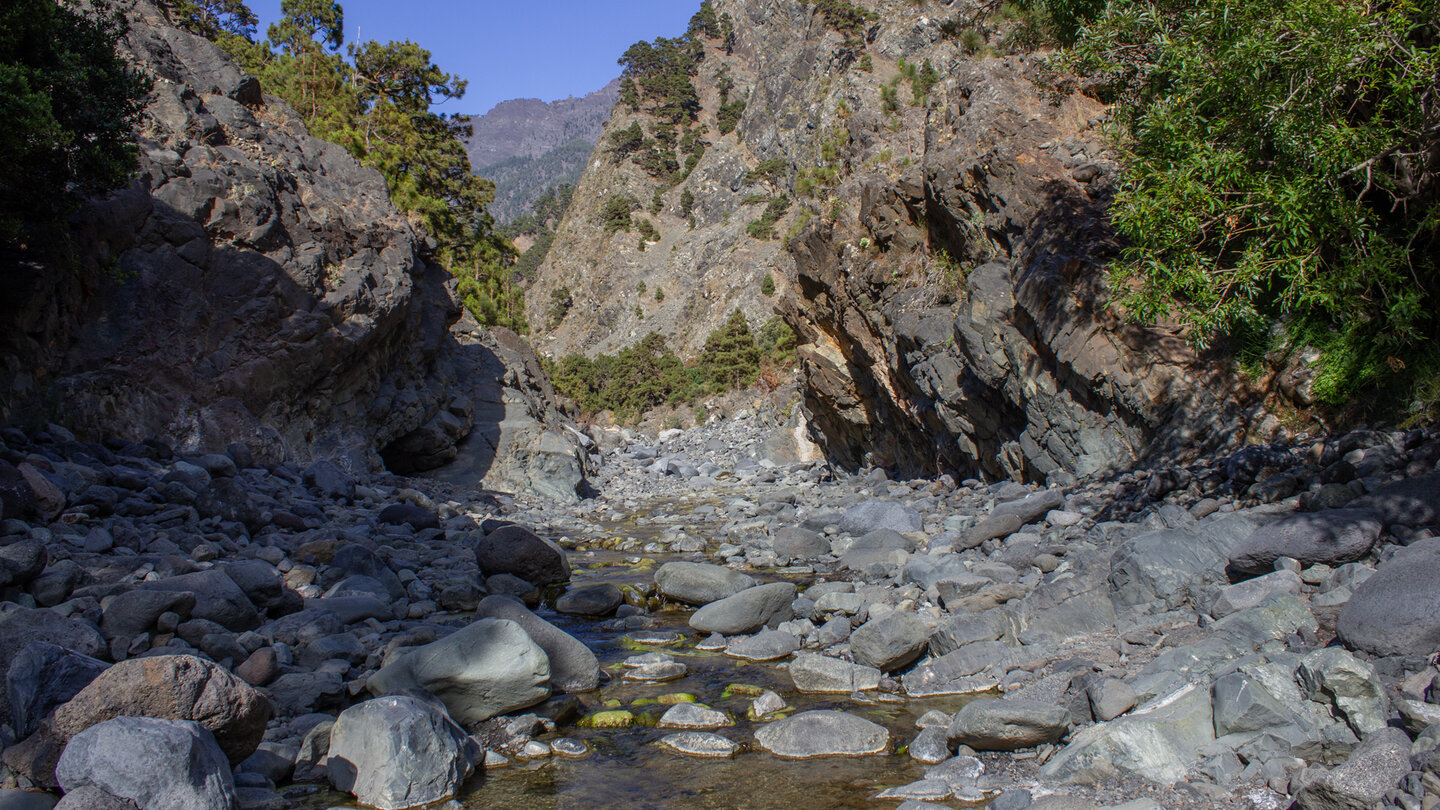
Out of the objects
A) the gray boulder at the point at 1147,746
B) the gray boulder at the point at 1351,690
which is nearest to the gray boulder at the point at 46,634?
the gray boulder at the point at 1147,746

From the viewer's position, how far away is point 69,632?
5.48m

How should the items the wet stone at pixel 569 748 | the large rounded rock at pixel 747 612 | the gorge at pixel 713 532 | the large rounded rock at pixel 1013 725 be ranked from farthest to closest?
the large rounded rock at pixel 747 612 → the wet stone at pixel 569 748 → the large rounded rock at pixel 1013 725 → the gorge at pixel 713 532

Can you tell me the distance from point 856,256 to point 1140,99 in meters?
8.75

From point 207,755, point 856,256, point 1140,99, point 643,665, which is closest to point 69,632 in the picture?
point 207,755

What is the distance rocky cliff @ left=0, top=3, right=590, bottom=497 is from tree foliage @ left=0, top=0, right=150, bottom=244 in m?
1.66

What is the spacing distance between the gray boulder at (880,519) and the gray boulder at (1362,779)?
28.6ft

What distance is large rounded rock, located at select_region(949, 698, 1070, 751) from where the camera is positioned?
518 cm

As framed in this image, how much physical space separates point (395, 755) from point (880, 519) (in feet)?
31.3

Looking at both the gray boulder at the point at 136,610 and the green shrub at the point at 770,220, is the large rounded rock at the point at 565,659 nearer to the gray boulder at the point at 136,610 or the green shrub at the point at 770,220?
the gray boulder at the point at 136,610

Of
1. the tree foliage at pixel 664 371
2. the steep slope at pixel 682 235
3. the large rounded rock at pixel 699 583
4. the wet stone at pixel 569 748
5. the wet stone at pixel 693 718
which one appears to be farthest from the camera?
the steep slope at pixel 682 235

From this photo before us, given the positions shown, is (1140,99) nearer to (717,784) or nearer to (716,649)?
(716,649)

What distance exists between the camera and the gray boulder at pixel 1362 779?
3520 millimetres

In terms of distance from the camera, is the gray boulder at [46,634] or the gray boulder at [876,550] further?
the gray boulder at [876,550]

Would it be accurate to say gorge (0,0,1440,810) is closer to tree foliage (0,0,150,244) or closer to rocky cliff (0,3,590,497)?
rocky cliff (0,3,590,497)
